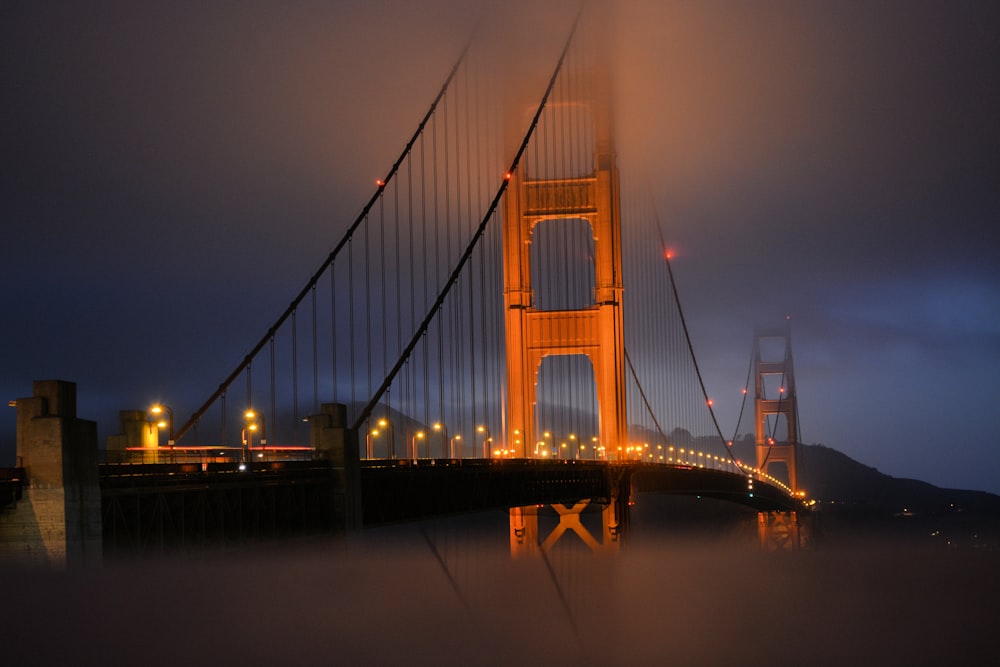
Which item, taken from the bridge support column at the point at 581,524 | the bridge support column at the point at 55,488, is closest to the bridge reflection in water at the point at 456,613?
the bridge support column at the point at 55,488

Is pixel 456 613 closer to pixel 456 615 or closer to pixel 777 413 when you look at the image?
pixel 456 615

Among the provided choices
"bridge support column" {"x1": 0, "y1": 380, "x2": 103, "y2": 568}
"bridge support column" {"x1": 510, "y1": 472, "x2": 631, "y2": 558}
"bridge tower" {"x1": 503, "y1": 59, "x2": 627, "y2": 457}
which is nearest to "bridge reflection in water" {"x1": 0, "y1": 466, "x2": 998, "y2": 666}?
"bridge support column" {"x1": 0, "y1": 380, "x2": 103, "y2": 568}

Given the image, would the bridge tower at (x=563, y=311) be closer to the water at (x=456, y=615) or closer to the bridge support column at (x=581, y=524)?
the bridge support column at (x=581, y=524)

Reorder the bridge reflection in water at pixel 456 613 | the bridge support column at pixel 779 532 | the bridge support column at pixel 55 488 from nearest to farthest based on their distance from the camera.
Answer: the bridge support column at pixel 55 488
the bridge reflection in water at pixel 456 613
the bridge support column at pixel 779 532

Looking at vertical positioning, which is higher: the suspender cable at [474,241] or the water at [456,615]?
the suspender cable at [474,241]

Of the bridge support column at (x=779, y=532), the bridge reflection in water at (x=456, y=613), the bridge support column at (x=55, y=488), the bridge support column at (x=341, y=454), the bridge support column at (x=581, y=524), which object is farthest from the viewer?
the bridge support column at (x=779, y=532)

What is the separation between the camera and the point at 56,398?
26.3m

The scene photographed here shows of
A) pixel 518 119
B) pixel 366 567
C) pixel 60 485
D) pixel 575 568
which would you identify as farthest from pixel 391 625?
pixel 518 119

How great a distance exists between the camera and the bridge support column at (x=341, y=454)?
34750 millimetres

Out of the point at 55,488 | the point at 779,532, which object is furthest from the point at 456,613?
the point at 779,532

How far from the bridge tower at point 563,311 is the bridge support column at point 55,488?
128 feet

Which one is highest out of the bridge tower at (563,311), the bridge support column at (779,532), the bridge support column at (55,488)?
the bridge tower at (563,311)

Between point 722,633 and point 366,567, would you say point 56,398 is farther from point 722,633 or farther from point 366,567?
point 722,633

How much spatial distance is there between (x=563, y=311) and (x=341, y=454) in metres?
32.2
